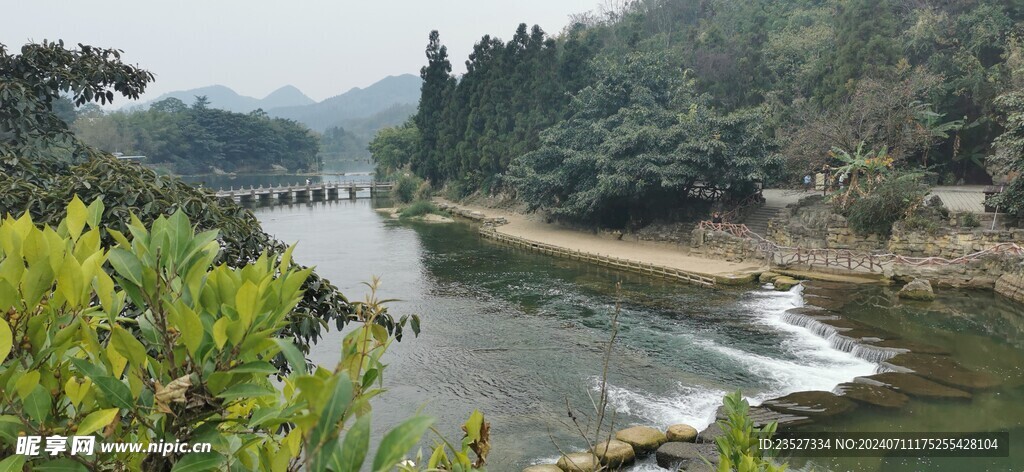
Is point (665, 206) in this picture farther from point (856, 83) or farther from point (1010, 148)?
point (1010, 148)

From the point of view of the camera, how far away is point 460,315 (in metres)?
16.6

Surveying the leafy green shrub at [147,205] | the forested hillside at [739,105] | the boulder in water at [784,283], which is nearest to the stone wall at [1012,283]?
the forested hillside at [739,105]

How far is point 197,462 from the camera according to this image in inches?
57.4

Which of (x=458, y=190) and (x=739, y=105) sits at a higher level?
(x=739, y=105)

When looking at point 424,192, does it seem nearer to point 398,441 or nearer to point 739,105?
point 739,105

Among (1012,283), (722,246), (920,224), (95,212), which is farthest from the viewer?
(722,246)

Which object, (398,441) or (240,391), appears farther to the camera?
(240,391)

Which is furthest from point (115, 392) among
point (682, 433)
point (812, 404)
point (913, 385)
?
point (913, 385)

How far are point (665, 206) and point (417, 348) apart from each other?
46.8 feet

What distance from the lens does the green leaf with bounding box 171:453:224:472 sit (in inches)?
56.7

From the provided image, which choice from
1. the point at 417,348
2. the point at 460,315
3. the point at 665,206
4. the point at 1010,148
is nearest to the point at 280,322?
the point at 417,348

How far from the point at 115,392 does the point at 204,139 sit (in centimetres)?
7628

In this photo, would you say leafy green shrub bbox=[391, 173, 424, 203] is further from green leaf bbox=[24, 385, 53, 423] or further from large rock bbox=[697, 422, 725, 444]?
green leaf bbox=[24, 385, 53, 423]

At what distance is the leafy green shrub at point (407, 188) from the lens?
42.9 metres
